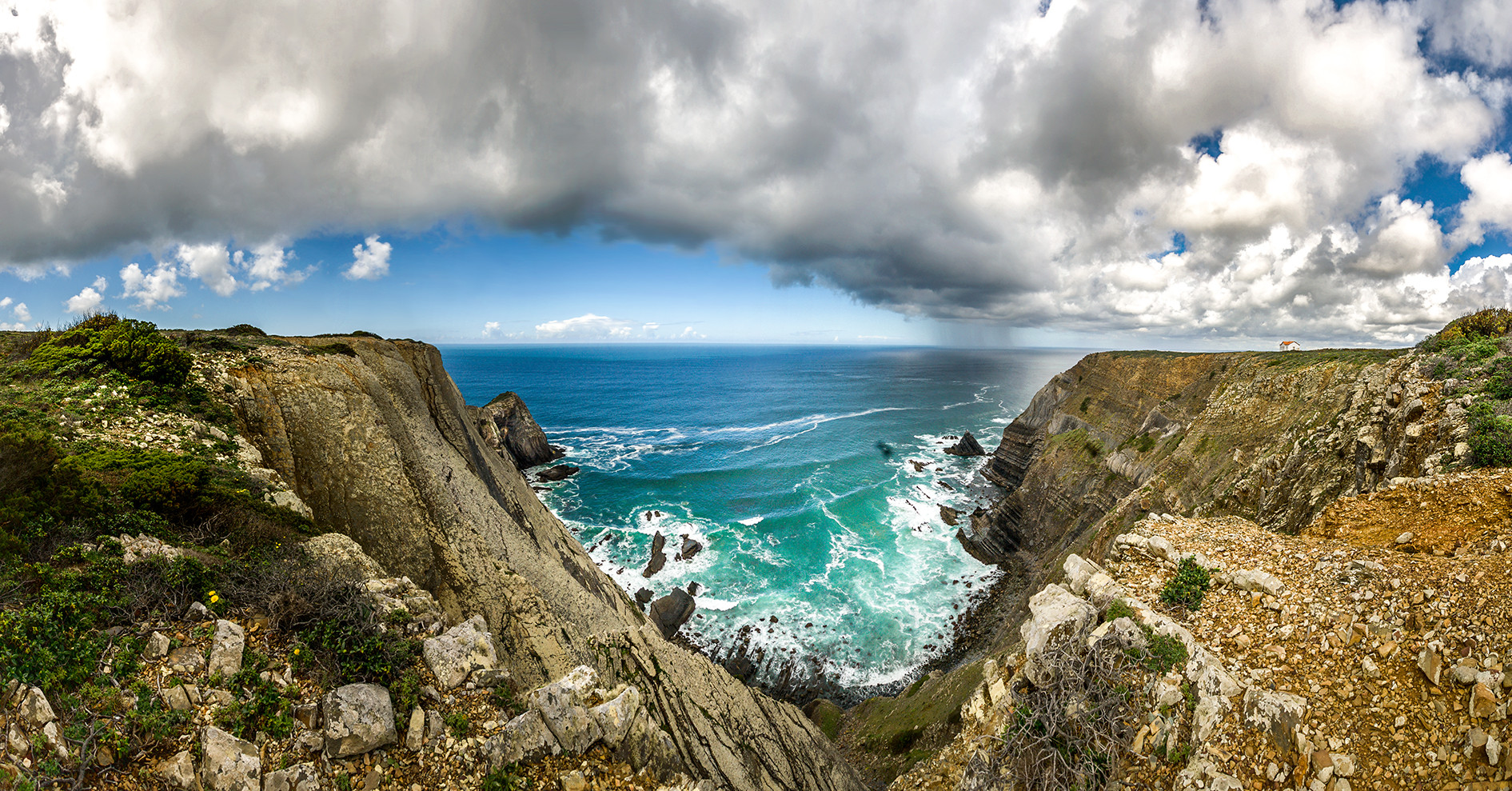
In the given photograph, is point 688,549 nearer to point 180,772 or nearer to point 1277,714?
point 180,772

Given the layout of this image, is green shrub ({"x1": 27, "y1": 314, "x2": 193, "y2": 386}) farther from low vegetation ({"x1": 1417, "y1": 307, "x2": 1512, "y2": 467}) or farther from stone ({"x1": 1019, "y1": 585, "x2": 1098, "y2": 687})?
low vegetation ({"x1": 1417, "y1": 307, "x2": 1512, "y2": 467})

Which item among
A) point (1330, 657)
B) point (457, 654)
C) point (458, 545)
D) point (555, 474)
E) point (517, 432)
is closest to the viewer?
point (457, 654)

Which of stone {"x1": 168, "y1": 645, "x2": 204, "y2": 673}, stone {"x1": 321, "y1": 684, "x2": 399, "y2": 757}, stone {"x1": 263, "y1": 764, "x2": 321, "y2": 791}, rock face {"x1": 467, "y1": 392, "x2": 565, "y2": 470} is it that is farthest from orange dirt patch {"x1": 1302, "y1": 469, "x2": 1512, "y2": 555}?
rock face {"x1": 467, "y1": 392, "x2": 565, "y2": 470}

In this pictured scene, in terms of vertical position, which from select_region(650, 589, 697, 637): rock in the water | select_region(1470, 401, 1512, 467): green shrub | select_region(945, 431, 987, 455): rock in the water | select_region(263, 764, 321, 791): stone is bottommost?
select_region(650, 589, 697, 637): rock in the water

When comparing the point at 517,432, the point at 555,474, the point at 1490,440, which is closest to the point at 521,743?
the point at 1490,440

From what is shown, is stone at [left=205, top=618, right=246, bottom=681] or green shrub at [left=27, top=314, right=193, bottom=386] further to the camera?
green shrub at [left=27, top=314, right=193, bottom=386]

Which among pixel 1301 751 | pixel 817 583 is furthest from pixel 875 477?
pixel 1301 751
